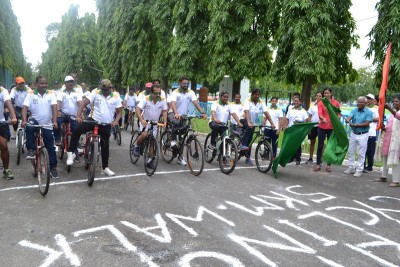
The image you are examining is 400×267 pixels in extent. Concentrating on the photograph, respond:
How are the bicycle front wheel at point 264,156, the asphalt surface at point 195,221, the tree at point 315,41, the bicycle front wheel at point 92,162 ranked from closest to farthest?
the asphalt surface at point 195,221
the bicycle front wheel at point 92,162
the bicycle front wheel at point 264,156
the tree at point 315,41

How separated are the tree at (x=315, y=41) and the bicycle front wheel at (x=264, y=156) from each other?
6944mm

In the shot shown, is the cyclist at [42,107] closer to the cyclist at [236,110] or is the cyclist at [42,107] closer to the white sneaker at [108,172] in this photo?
the white sneaker at [108,172]

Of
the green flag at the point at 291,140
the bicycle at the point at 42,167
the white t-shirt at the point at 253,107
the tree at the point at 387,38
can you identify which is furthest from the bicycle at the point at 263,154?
the tree at the point at 387,38

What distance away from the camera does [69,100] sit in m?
9.05

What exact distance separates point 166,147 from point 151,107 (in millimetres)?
1405

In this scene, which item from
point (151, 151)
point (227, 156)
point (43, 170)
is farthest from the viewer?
point (227, 156)

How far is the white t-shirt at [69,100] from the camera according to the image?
9.07 metres

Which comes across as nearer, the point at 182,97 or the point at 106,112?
the point at 106,112

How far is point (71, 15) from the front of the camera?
52.1m

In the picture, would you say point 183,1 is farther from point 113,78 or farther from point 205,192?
point 205,192

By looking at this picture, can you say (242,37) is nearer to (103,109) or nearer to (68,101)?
(68,101)

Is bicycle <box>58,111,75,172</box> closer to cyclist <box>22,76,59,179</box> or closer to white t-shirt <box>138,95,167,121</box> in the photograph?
cyclist <box>22,76,59,179</box>

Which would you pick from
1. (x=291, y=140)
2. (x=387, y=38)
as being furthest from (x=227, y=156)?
(x=387, y=38)

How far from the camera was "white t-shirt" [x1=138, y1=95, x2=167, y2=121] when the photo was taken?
8305 mm
